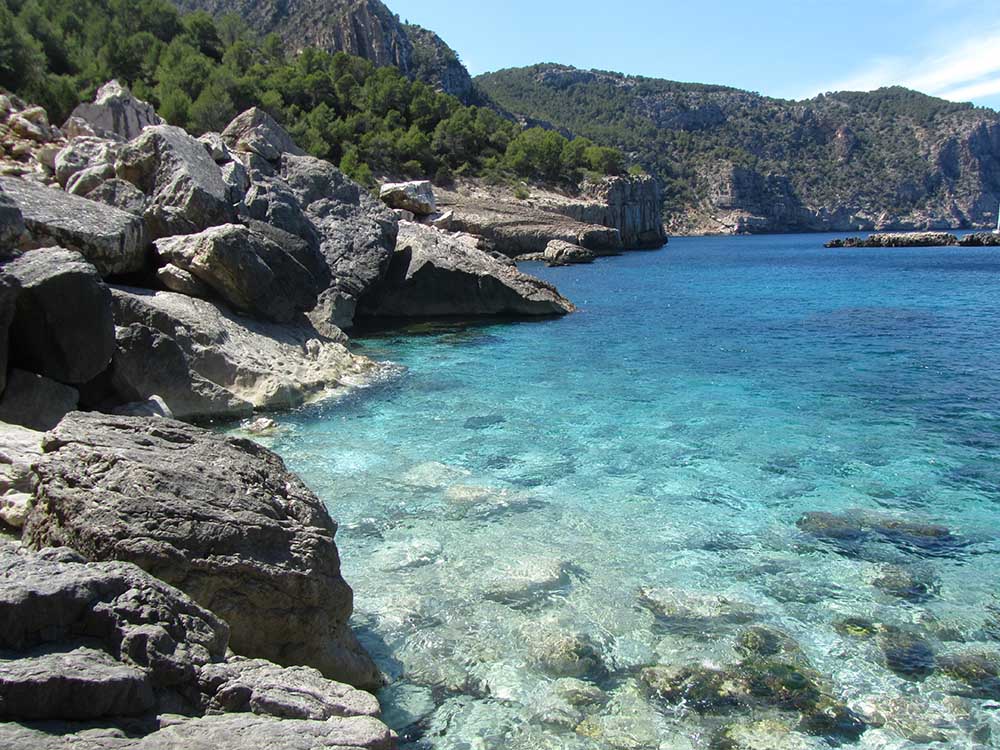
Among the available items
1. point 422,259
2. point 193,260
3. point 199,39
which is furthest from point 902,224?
point 193,260

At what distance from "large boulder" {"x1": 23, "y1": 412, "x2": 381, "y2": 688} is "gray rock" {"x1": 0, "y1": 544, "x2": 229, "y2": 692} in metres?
0.63

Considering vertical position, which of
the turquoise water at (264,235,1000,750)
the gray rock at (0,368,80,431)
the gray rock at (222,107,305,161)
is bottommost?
the turquoise water at (264,235,1000,750)

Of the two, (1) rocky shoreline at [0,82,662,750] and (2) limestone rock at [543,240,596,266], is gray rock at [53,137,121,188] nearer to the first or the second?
(1) rocky shoreline at [0,82,662,750]

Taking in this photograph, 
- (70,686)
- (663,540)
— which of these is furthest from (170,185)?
(70,686)

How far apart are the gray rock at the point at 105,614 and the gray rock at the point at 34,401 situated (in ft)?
18.2

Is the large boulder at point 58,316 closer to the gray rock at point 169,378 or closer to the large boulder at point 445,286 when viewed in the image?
the gray rock at point 169,378

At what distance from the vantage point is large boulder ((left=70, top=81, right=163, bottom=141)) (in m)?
23.2

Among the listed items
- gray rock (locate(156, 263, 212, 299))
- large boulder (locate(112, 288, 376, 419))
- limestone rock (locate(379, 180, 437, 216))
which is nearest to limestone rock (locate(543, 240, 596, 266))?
limestone rock (locate(379, 180, 437, 216))

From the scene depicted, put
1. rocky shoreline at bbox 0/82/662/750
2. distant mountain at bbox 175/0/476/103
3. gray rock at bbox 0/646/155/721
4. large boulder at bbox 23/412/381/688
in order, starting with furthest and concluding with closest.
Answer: distant mountain at bbox 175/0/476/103 < large boulder at bbox 23/412/381/688 < rocky shoreline at bbox 0/82/662/750 < gray rock at bbox 0/646/155/721

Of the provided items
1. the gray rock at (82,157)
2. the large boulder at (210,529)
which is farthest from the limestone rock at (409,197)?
the large boulder at (210,529)

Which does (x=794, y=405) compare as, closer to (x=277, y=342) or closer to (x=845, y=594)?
(x=845, y=594)

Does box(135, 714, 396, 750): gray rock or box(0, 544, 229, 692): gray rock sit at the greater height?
box(0, 544, 229, 692): gray rock

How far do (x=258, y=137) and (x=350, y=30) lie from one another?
90742 mm

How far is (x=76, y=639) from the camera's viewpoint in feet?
12.2
